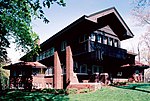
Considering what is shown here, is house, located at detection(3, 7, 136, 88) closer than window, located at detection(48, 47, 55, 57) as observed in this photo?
Yes

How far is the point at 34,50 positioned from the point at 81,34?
6.36 metres

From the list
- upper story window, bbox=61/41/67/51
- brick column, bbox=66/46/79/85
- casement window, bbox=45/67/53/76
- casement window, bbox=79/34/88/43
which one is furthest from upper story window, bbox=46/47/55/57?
casement window, bbox=79/34/88/43

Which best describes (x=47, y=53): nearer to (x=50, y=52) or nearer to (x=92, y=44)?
(x=50, y=52)

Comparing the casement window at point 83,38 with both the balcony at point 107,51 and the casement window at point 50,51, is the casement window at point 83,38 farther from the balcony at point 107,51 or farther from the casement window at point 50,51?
the casement window at point 50,51

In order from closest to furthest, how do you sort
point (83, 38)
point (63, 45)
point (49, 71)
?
point (83, 38) < point (63, 45) < point (49, 71)

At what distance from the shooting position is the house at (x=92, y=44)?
2350 centimetres

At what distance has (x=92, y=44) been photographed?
75.7 feet

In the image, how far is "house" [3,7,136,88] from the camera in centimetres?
2350

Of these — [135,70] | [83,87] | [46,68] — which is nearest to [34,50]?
[83,87]

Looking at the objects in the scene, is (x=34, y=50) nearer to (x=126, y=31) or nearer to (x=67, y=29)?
(x=67, y=29)

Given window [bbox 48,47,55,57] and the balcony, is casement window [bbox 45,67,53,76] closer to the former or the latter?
window [bbox 48,47,55,57]

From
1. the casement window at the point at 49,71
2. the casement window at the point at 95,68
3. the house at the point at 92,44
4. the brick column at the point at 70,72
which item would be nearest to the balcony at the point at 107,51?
the house at the point at 92,44

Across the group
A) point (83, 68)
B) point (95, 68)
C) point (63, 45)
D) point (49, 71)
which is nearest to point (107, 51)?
point (83, 68)

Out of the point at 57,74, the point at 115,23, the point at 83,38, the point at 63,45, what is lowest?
the point at 57,74
